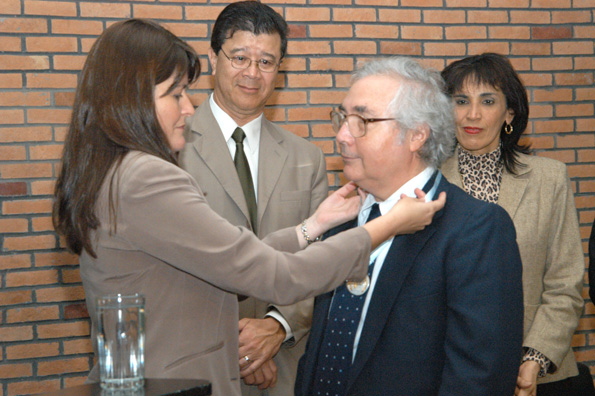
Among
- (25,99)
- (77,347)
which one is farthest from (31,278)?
(25,99)

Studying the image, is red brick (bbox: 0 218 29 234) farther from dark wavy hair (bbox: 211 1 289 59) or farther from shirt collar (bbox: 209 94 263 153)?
dark wavy hair (bbox: 211 1 289 59)

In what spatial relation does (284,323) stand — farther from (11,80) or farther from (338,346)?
(11,80)

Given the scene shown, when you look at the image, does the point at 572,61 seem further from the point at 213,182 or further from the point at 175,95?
the point at 175,95

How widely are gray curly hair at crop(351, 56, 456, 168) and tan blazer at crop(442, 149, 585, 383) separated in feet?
2.33

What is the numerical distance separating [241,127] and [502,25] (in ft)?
6.82

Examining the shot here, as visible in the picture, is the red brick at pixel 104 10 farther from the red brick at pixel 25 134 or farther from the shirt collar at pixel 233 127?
the shirt collar at pixel 233 127

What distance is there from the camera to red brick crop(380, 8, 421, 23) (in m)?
3.89

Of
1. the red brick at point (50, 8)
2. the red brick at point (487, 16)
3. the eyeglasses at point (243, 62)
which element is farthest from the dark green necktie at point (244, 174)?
the red brick at point (487, 16)

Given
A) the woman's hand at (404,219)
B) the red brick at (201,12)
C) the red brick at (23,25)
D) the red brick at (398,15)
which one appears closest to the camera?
the woman's hand at (404,219)

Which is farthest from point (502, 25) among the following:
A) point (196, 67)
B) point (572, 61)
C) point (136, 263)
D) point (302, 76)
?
point (136, 263)

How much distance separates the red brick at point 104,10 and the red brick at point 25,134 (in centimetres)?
64

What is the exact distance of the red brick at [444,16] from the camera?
13.0ft

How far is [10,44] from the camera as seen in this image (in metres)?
3.38

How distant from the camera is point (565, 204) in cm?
277
